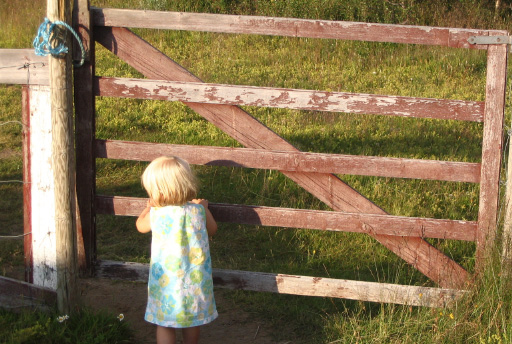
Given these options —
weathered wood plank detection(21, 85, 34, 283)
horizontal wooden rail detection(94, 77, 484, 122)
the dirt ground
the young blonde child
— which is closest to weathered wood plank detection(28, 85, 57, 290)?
weathered wood plank detection(21, 85, 34, 283)

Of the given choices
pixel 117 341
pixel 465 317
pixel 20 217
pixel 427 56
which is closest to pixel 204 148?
pixel 117 341

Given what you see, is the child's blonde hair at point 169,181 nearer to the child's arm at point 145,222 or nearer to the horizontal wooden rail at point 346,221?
the child's arm at point 145,222

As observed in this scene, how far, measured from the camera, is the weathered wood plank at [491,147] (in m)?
3.50

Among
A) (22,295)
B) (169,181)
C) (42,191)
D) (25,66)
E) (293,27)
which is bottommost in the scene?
(22,295)

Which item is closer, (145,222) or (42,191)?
(145,222)

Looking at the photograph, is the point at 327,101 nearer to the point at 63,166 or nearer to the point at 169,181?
the point at 169,181

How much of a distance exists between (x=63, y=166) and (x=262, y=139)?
3.82 ft

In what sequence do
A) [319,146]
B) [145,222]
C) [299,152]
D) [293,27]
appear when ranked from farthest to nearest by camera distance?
[319,146]
[299,152]
[293,27]
[145,222]

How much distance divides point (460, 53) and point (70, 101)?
27.5ft

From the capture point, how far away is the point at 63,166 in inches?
136

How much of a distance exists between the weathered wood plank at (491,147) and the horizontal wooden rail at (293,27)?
0.49ft

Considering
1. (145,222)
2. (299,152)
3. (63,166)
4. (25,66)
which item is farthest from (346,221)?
(25,66)

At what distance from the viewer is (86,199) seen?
151 inches

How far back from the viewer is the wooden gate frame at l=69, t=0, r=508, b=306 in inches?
139
